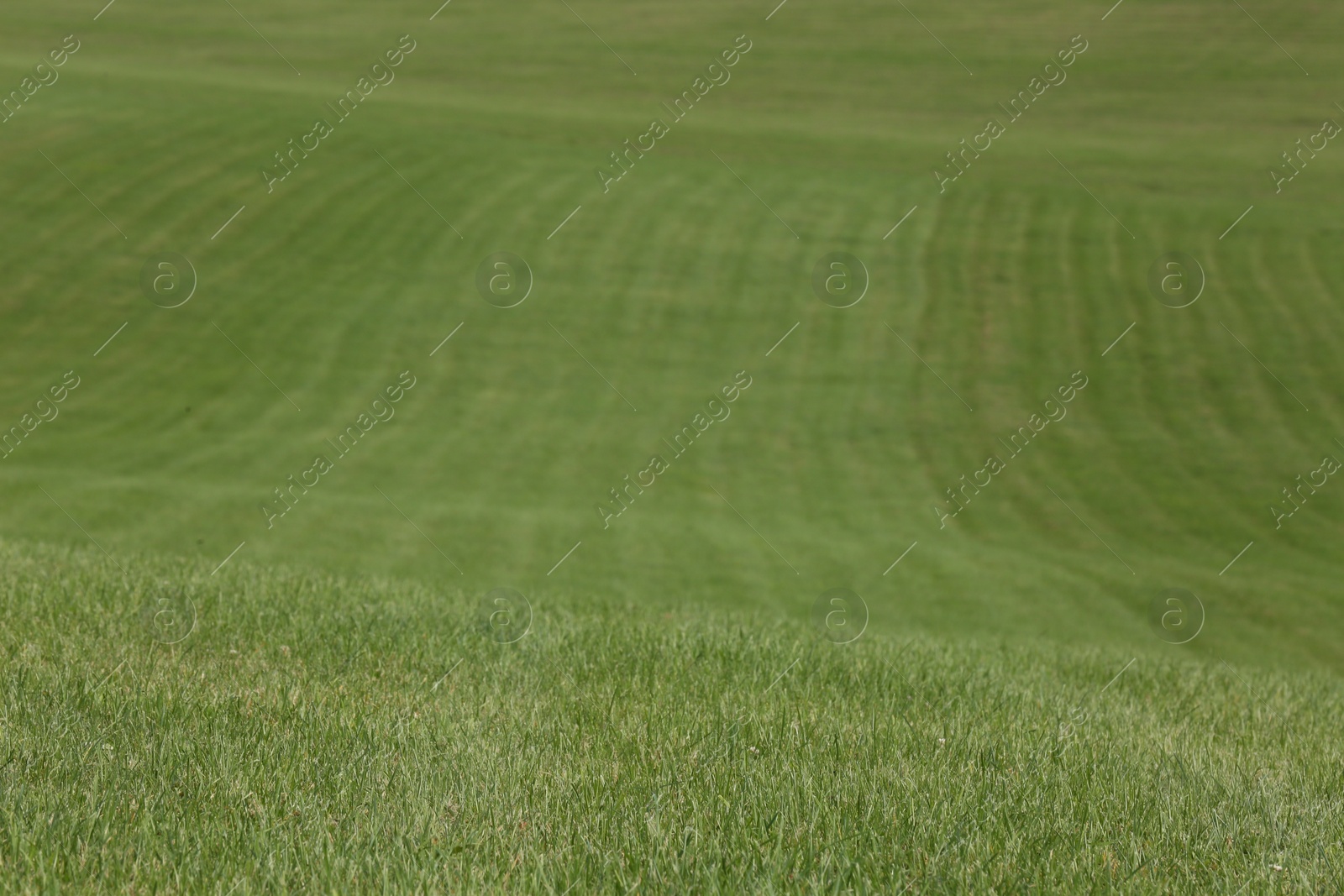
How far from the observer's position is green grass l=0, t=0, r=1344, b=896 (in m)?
4.29

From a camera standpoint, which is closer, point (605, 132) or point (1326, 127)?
point (605, 132)

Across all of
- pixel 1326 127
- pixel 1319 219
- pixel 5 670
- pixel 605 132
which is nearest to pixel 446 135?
pixel 605 132

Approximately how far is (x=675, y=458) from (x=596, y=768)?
2084 centimetres

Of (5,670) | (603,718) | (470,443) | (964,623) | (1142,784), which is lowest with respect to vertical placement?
(964,623)

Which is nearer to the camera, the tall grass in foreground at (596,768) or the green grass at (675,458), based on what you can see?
the tall grass in foreground at (596,768)

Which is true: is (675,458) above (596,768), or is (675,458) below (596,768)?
below

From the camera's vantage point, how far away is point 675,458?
25453 mm

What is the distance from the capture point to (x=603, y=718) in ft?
17.9

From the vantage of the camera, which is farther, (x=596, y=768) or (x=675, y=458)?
(x=675, y=458)

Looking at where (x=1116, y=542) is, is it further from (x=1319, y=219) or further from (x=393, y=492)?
(x=1319, y=219)

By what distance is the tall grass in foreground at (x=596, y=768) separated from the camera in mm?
3748

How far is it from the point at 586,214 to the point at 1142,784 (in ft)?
112

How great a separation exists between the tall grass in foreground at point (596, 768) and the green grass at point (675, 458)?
30 mm

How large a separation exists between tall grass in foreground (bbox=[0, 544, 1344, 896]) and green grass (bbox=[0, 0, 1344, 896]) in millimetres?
30
